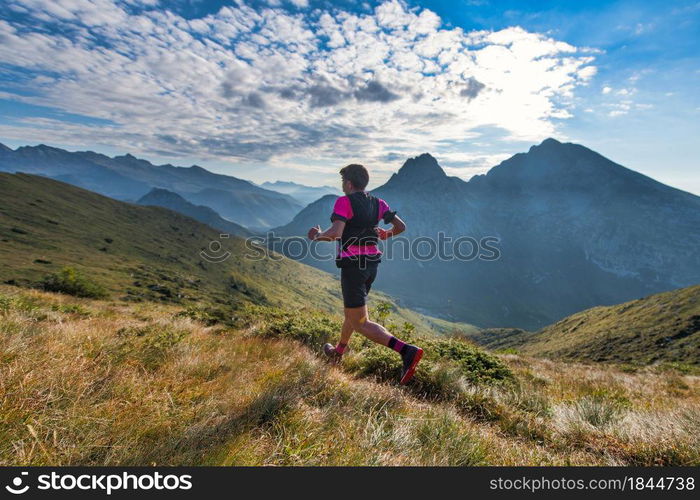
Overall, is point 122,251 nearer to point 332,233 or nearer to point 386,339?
point 332,233

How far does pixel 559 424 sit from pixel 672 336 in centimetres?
12349

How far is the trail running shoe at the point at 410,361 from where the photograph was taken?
473 cm

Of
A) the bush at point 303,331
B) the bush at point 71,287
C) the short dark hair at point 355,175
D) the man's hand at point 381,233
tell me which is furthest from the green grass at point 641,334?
the short dark hair at point 355,175

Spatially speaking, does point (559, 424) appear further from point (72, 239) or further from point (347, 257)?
point (72, 239)

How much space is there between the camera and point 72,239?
11694cm

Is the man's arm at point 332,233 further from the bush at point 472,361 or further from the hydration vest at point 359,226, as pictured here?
the bush at point 472,361

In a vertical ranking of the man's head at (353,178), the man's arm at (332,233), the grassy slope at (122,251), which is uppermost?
the man's head at (353,178)

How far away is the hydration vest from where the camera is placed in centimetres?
515

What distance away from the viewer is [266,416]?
3.19 m

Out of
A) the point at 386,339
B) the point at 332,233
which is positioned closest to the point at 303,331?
the point at 386,339

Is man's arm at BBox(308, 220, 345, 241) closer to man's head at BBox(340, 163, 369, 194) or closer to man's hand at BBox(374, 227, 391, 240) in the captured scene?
man's head at BBox(340, 163, 369, 194)

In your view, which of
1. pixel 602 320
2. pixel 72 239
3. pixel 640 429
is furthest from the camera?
pixel 602 320

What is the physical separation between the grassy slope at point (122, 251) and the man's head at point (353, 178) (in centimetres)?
7914
